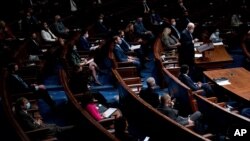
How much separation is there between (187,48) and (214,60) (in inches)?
20.2

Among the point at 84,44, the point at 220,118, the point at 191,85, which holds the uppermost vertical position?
the point at 84,44

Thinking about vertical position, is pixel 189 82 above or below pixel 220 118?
above

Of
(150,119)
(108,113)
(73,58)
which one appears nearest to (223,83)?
(150,119)

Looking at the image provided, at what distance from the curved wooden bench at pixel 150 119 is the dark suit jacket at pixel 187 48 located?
43.5 inches

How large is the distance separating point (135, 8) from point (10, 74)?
4050mm

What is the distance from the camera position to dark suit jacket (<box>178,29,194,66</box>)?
4176 mm

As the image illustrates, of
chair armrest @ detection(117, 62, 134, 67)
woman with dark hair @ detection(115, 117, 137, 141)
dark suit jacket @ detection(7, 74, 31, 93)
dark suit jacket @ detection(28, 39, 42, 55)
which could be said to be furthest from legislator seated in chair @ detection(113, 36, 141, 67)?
woman with dark hair @ detection(115, 117, 137, 141)

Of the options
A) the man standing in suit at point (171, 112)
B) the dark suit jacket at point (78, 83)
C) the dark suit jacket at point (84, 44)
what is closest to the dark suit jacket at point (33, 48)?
the dark suit jacket at point (84, 44)

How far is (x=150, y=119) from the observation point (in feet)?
9.12

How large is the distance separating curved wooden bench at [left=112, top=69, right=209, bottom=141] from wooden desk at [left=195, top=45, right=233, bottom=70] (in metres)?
1.40

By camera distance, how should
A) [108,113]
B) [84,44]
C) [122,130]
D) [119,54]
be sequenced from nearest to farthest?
1. [122,130]
2. [108,113]
3. [119,54]
4. [84,44]

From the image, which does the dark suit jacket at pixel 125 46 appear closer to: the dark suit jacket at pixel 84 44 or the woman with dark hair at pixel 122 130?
the dark suit jacket at pixel 84 44

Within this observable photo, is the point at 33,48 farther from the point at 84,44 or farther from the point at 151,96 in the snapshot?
the point at 151,96

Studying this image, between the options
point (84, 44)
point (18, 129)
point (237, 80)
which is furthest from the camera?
point (84, 44)
